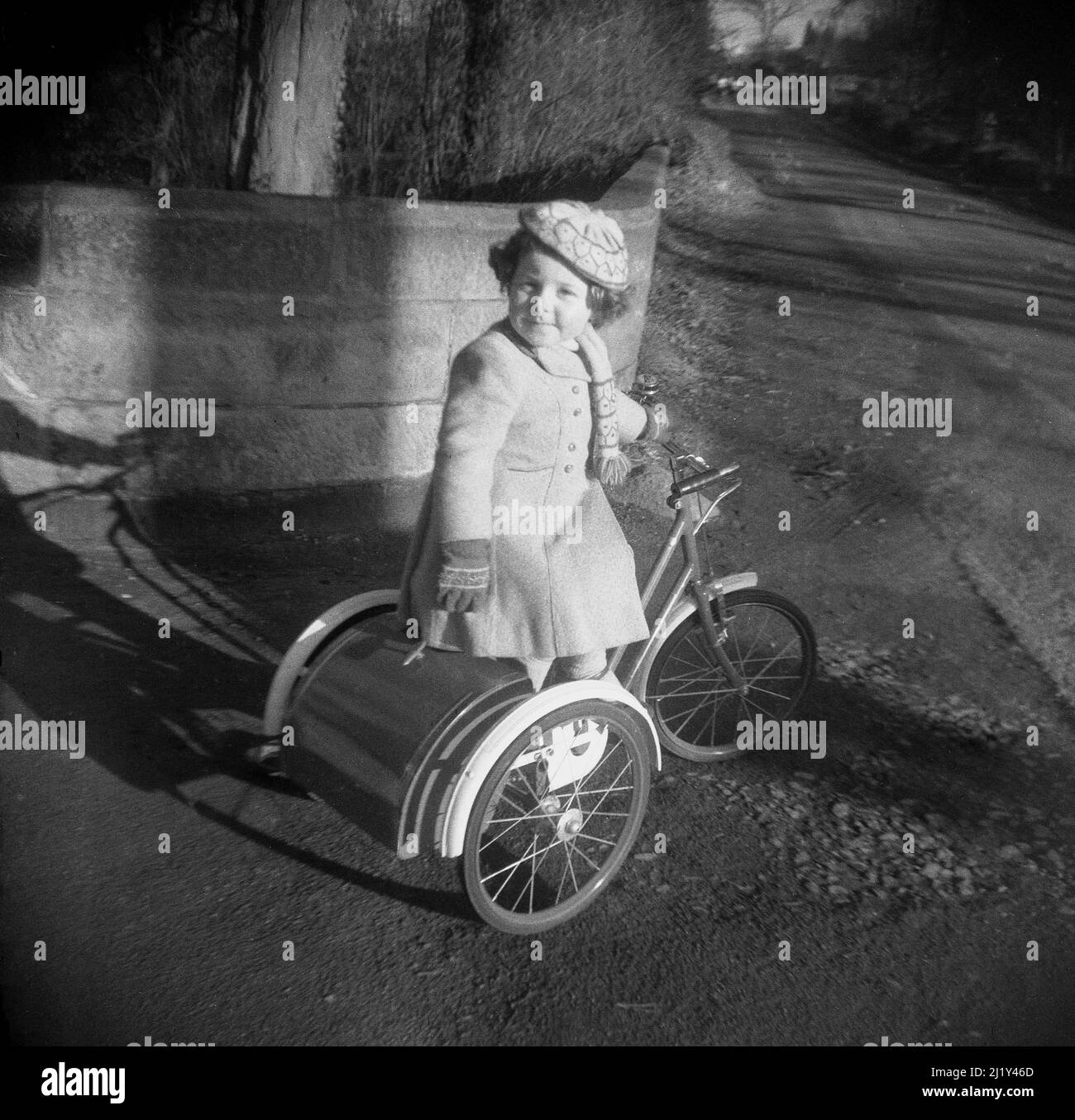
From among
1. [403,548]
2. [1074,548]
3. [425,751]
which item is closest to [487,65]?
[403,548]

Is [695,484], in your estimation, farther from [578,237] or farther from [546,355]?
[578,237]

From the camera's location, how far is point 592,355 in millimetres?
2730

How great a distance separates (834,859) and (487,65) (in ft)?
18.2

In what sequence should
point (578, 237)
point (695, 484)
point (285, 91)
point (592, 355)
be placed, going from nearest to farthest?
point (578, 237) < point (592, 355) < point (695, 484) < point (285, 91)

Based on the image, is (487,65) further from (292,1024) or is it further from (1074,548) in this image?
(292,1024)

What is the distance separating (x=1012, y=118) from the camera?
7.59 m

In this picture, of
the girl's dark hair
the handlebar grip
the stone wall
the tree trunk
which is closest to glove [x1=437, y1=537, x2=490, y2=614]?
the girl's dark hair

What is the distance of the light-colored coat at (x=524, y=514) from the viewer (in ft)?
8.40

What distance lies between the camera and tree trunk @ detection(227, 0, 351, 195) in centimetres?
559

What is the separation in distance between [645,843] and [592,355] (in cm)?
157

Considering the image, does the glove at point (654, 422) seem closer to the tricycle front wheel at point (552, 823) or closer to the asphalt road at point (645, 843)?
the tricycle front wheel at point (552, 823)

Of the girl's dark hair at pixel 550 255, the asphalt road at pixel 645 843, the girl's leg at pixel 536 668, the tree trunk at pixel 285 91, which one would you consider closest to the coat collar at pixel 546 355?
the girl's dark hair at pixel 550 255

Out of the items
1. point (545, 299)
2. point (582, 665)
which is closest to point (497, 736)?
point (582, 665)

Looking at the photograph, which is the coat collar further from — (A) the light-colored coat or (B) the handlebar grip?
(B) the handlebar grip
